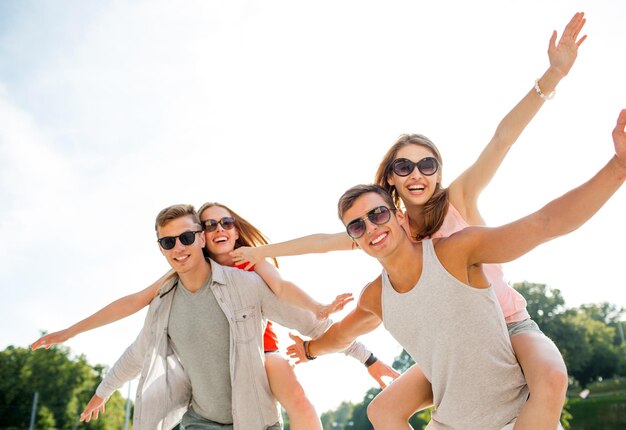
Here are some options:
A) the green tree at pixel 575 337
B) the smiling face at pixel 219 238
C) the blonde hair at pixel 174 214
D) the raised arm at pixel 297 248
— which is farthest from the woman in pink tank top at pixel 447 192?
the green tree at pixel 575 337

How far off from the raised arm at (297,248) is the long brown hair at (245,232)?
40 centimetres

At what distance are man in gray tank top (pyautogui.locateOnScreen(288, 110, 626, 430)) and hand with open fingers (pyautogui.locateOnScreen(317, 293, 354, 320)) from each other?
32.0 inches

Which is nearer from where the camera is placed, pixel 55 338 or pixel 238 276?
pixel 238 276

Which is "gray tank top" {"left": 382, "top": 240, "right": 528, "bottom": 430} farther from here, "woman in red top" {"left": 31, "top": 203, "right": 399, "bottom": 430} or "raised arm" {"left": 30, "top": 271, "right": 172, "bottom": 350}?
"raised arm" {"left": 30, "top": 271, "right": 172, "bottom": 350}

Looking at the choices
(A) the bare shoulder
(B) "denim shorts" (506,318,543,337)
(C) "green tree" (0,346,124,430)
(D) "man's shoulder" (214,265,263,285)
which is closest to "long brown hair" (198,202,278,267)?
(D) "man's shoulder" (214,265,263,285)

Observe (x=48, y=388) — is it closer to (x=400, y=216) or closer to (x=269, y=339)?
(x=269, y=339)

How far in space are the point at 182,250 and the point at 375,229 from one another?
2239mm

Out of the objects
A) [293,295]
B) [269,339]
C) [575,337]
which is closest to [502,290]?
[293,295]

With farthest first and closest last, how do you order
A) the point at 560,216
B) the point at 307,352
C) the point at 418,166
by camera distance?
the point at 307,352, the point at 418,166, the point at 560,216

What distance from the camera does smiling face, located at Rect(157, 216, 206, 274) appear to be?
18.3 ft

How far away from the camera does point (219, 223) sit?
6031 millimetres

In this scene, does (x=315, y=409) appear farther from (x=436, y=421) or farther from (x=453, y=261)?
(x=453, y=261)

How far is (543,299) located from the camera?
183 feet

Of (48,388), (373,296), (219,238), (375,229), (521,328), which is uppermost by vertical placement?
(48,388)
